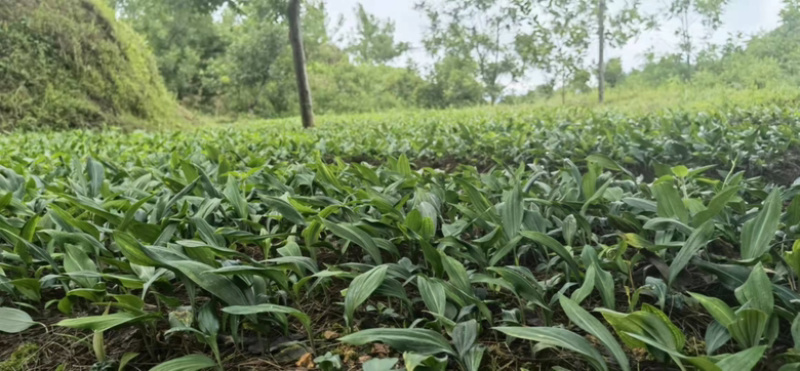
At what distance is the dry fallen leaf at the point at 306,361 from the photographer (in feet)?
3.26

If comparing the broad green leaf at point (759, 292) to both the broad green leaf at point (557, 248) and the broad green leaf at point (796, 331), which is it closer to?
the broad green leaf at point (796, 331)

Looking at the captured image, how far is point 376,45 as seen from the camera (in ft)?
67.6

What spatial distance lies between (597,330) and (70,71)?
907 cm

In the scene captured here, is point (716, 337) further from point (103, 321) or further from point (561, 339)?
point (103, 321)

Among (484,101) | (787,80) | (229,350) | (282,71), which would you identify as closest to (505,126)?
(229,350)

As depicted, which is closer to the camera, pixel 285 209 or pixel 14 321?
pixel 14 321

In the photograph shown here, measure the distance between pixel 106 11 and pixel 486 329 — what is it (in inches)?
403

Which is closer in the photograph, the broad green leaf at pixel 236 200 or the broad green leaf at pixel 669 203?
the broad green leaf at pixel 669 203

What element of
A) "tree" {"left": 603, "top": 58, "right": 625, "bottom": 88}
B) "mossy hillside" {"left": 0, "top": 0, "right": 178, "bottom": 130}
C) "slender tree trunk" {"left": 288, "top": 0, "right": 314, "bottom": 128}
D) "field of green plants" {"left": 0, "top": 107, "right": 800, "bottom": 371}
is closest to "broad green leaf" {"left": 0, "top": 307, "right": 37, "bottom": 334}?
"field of green plants" {"left": 0, "top": 107, "right": 800, "bottom": 371}

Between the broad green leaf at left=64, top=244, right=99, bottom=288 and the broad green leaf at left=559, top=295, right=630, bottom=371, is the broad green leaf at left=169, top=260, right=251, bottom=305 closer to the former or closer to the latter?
the broad green leaf at left=64, top=244, right=99, bottom=288

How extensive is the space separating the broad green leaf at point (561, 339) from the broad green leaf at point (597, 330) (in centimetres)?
2

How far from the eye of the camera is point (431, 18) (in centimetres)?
1158

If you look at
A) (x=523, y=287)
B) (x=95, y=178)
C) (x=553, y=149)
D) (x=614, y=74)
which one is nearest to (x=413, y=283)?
(x=523, y=287)

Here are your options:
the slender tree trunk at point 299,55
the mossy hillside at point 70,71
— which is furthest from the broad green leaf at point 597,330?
the mossy hillside at point 70,71
